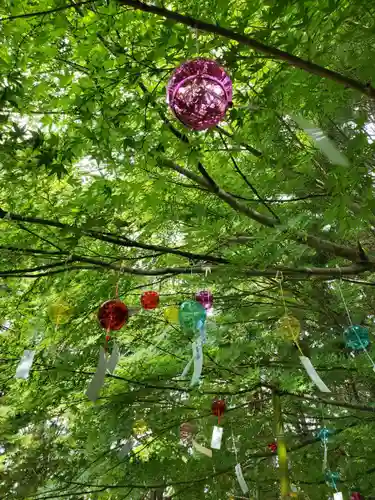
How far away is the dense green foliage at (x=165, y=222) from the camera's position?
1.37 m

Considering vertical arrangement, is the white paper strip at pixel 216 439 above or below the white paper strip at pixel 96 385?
below

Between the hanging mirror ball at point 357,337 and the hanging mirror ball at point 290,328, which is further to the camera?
the hanging mirror ball at point 357,337

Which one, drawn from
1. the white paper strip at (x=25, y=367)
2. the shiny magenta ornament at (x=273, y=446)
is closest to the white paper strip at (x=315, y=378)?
the white paper strip at (x=25, y=367)

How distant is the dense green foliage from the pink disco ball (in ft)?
0.19

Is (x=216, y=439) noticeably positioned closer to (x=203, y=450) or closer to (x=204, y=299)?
(x=203, y=450)

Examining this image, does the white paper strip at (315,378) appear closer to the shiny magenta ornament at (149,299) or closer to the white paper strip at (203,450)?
the shiny magenta ornament at (149,299)

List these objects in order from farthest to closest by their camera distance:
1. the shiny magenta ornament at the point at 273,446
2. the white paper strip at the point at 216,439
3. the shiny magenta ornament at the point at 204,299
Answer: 1. the shiny magenta ornament at the point at 273,446
2. the white paper strip at the point at 216,439
3. the shiny magenta ornament at the point at 204,299

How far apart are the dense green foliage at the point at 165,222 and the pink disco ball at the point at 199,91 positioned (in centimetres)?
6

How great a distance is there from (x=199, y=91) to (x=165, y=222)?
991 millimetres

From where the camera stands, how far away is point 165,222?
2.14 metres

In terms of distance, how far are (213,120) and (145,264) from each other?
1.46 metres

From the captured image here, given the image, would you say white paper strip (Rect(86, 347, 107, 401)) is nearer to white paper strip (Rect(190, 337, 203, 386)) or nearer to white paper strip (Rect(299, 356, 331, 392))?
white paper strip (Rect(190, 337, 203, 386))

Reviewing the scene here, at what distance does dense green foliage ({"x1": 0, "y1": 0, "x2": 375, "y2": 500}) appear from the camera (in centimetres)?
137

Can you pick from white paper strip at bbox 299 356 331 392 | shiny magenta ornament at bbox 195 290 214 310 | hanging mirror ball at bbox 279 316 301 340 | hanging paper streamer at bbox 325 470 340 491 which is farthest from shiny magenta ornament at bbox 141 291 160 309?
hanging paper streamer at bbox 325 470 340 491
